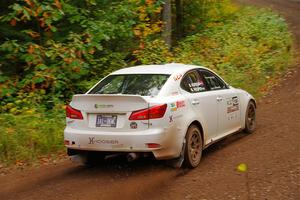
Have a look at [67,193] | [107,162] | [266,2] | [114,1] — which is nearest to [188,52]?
[114,1]

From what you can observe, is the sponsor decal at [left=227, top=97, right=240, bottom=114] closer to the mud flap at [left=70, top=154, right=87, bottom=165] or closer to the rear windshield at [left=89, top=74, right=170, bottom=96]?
the rear windshield at [left=89, top=74, right=170, bottom=96]

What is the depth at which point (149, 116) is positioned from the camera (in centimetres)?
656

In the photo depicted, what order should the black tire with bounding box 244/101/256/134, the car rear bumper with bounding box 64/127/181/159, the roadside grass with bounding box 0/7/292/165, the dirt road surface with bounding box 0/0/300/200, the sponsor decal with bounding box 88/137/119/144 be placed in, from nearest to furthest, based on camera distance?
the dirt road surface with bounding box 0/0/300/200, the car rear bumper with bounding box 64/127/181/159, the sponsor decal with bounding box 88/137/119/144, the roadside grass with bounding box 0/7/292/165, the black tire with bounding box 244/101/256/134

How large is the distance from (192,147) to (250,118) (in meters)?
2.85

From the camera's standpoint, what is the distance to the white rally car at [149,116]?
658cm

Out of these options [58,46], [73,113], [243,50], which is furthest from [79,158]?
[243,50]

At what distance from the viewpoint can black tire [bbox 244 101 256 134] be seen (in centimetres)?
945

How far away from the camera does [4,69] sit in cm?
1186

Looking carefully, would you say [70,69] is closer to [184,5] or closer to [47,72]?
[47,72]

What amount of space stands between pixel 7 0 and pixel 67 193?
7.29 meters

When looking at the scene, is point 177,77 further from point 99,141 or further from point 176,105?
point 99,141

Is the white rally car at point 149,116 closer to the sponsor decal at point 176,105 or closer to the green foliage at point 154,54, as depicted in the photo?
A: the sponsor decal at point 176,105

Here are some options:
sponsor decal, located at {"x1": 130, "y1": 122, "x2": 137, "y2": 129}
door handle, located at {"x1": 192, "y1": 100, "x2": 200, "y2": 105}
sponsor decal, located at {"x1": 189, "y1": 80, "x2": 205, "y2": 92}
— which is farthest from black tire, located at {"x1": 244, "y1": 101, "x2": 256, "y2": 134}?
sponsor decal, located at {"x1": 130, "y1": 122, "x2": 137, "y2": 129}

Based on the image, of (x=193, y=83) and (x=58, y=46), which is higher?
(x=58, y=46)
